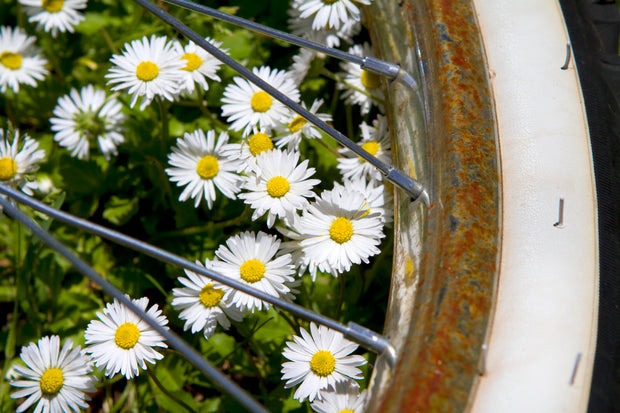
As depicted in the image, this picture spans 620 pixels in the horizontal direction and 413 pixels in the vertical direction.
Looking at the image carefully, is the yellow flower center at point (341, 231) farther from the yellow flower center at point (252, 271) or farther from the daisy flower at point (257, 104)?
the daisy flower at point (257, 104)

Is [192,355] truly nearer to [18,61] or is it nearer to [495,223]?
[495,223]

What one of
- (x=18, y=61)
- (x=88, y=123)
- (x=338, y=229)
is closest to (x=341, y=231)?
(x=338, y=229)

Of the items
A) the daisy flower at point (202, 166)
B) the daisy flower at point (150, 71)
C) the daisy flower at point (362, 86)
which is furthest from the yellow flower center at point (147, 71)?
the daisy flower at point (362, 86)

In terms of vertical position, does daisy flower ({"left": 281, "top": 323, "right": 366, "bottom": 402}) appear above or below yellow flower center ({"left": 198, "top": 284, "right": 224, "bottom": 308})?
below

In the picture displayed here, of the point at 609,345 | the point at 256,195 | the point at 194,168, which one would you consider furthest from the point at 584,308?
the point at 194,168

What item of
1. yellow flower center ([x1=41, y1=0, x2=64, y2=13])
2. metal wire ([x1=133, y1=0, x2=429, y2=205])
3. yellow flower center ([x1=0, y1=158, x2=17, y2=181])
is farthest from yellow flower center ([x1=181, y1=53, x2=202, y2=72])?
Answer: yellow flower center ([x1=41, y1=0, x2=64, y2=13])

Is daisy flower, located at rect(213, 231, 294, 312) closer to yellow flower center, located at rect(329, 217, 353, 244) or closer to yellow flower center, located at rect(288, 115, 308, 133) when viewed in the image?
yellow flower center, located at rect(329, 217, 353, 244)
